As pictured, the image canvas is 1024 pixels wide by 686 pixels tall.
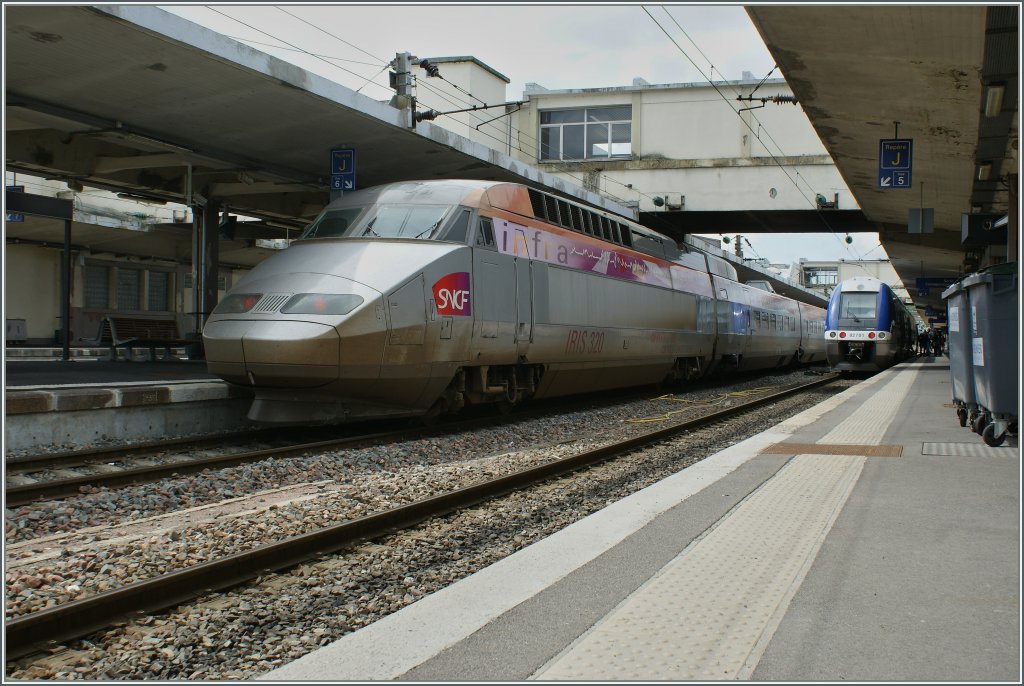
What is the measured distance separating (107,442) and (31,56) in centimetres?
443

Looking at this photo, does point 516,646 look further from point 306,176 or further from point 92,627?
point 306,176

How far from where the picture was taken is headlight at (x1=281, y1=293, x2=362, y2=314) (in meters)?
8.81

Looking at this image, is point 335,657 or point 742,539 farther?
point 742,539

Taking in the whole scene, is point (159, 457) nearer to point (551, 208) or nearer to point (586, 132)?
point (551, 208)

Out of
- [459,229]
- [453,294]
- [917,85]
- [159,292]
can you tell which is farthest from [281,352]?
[159,292]

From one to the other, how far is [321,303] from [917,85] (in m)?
8.79

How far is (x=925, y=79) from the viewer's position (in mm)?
11922

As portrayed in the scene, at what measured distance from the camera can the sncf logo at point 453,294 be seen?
31.9 feet

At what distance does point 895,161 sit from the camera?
49.5 ft

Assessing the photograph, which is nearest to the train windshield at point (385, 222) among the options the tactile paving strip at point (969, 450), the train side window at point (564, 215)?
the train side window at point (564, 215)

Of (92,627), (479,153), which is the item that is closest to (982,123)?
(479,153)

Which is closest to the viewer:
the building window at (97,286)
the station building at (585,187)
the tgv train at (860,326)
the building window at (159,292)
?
the station building at (585,187)

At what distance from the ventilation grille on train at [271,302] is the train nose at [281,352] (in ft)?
0.59

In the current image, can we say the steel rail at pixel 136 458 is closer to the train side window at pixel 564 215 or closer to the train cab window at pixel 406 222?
the train cab window at pixel 406 222
